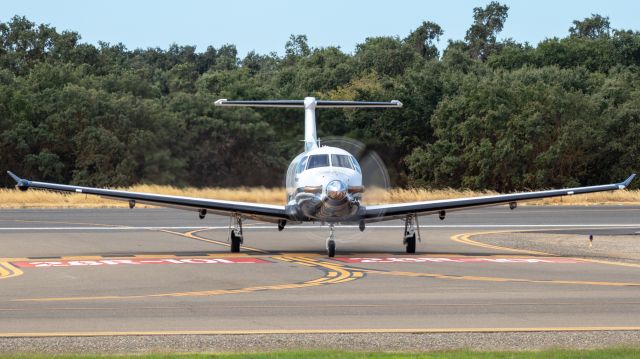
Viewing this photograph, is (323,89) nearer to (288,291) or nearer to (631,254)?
(631,254)

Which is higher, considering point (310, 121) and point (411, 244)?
point (310, 121)

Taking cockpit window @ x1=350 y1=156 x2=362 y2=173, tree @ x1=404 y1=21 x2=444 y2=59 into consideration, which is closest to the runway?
cockpit window @ x1=350 y1=156 x2=362 y2=173

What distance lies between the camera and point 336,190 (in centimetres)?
2475

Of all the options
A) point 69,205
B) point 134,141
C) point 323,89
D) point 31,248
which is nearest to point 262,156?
point 134,141

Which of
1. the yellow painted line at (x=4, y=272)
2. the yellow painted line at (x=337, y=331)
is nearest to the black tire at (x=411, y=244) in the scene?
the yellow painted line at (x=4, y=272)

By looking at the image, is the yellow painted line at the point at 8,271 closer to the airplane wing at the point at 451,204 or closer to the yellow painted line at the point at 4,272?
the yellow painted line at the point at 4,272

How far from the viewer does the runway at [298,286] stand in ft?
46.0

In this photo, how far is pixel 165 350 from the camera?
39.1ft

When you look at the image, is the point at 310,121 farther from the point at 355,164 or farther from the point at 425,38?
the point at 425,38

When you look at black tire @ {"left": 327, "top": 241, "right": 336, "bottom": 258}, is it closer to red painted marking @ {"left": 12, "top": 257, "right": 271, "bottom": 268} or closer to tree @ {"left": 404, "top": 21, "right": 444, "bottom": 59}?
red painted marking @ {"left": 12, "top": 257, "right": 271, "bottom": 268}

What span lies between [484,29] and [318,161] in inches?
4378

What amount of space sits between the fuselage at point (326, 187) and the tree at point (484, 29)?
10839 centimetres

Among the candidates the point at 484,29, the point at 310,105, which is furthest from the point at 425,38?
the point at 310,105

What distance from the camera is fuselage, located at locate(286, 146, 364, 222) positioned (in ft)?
82.3
